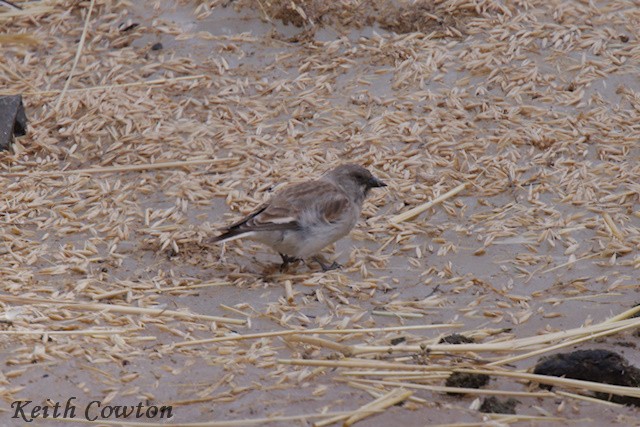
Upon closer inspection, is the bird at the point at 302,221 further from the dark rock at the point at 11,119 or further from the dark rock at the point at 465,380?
the dark rock at the point at 11,119

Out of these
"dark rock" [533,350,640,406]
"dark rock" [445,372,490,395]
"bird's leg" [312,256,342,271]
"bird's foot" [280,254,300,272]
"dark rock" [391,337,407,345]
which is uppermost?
"dark rock" [533,350,640,406]

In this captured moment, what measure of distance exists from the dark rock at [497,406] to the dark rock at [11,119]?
440 cm

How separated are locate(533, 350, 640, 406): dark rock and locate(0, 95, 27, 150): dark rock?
14.6 feet

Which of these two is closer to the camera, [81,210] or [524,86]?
[81,210]

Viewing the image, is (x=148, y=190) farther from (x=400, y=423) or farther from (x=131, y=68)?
(x=400, y=423)

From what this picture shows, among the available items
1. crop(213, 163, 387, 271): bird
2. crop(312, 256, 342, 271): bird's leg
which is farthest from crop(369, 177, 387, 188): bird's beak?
crop(312, 256, 342, 271): bird's leg

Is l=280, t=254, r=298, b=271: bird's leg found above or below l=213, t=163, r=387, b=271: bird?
below

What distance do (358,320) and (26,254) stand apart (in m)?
2.11

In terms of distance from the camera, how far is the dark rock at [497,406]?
5.18 m

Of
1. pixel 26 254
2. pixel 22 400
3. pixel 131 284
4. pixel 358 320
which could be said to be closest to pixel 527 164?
pixel 358 320

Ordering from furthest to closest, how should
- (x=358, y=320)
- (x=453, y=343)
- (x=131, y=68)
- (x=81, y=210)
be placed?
(x=131, y=68) < (x=81, y=210) < (x=358, y=320) < (x=453, y=343)

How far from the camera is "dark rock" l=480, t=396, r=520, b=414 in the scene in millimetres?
5180

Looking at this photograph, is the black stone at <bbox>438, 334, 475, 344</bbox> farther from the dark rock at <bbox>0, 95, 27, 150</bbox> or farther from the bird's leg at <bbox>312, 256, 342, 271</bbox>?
the dark rock at <bbox>0, 95, 27, 150</bbox>

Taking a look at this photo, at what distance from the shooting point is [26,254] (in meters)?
7.04
